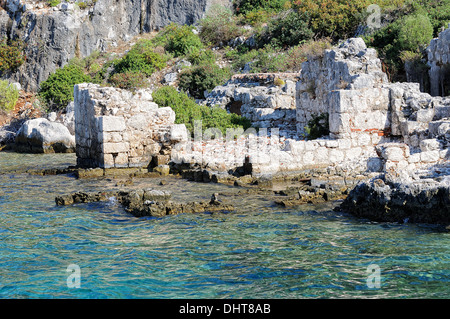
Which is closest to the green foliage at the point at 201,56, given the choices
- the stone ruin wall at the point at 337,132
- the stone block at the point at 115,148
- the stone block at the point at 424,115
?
the stone ruin wall at the point at 337,132

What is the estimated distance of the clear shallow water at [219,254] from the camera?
17.9 feet

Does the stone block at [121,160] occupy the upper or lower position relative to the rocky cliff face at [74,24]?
lower

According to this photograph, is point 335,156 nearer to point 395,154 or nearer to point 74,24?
point 395,154

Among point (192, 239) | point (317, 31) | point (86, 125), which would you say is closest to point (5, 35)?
point (317, 31)

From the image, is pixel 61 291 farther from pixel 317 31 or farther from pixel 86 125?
pixel 317 31

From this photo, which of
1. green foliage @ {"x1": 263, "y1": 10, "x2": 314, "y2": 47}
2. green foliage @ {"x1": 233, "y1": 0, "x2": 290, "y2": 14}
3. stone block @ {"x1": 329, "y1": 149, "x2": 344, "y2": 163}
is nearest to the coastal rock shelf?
stone block @ {"x1": 329, "y1": 149, "x2": 344, "y2": 163}

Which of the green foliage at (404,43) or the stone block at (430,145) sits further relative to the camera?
the green foliage at (404,43)

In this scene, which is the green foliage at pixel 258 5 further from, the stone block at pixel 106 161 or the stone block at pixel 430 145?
the stone block at pixel 430 145

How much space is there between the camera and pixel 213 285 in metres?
5.53

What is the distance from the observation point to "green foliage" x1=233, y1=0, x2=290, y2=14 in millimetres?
31969

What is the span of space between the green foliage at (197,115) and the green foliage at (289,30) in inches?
361

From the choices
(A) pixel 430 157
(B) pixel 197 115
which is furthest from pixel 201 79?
(A) pixel 430 157

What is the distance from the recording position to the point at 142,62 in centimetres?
2773

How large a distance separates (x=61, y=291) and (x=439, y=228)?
4.85 metres
